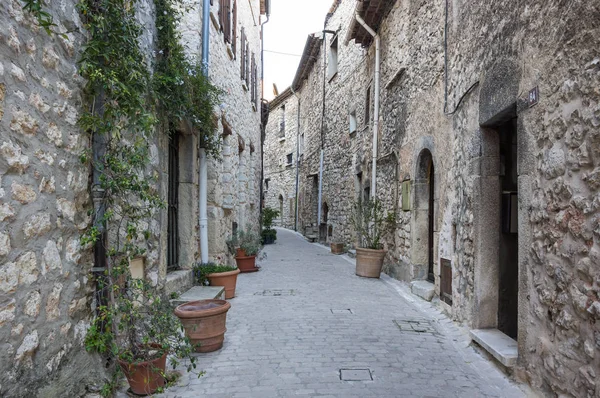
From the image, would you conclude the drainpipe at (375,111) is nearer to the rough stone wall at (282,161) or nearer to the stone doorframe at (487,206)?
the stone doorframe at (487,206)

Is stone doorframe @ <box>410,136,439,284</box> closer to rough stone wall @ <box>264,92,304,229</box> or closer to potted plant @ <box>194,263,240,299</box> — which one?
potted plant @ <box>194,263,240,299</box>

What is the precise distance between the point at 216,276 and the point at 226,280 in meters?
0.18

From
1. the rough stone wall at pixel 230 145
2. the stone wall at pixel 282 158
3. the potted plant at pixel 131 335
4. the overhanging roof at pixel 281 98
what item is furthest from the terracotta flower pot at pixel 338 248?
the overhanging roof at pixel 281 98

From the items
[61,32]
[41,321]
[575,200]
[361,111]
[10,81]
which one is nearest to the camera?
[10,81]

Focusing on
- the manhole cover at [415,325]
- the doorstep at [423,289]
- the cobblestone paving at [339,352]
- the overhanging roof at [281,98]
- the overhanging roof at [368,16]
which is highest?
the overhanging roof at [281,98]

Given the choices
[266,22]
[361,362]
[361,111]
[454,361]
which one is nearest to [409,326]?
[454,361]

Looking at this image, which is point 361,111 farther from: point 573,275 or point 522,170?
point 573,275

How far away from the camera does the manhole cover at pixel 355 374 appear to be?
3.10 metres

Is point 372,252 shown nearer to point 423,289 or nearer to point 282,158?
Answer: point 423,289

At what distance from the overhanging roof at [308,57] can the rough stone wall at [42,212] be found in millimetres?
14120

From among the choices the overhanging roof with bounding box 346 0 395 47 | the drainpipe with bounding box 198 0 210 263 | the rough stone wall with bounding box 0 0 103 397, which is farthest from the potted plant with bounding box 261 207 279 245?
the rough stone wall with bounding box 0 0 103 397

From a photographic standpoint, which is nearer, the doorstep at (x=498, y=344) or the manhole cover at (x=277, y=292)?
the doorstep at (x=498, y=344)

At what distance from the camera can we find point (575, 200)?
7.97 feet

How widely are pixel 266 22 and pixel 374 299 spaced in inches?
412
